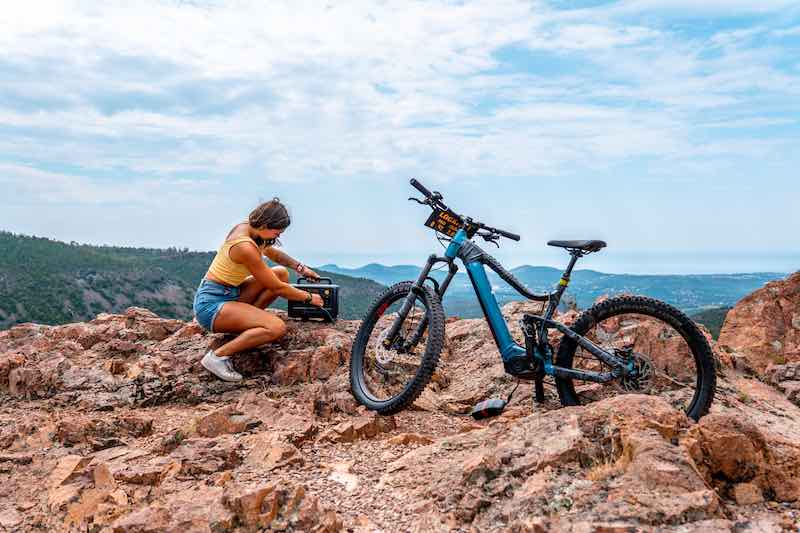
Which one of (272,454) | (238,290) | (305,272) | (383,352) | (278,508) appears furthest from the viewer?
(305,272)

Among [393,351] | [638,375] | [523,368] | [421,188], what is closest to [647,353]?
[638,375]

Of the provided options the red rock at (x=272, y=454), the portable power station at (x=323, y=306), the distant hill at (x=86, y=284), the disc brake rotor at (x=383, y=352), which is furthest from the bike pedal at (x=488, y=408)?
the distant hill at (x=86, y=284)

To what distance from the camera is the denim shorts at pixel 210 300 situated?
6.95 meters

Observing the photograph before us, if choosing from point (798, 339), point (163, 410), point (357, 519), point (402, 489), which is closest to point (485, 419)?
point (402, 489)

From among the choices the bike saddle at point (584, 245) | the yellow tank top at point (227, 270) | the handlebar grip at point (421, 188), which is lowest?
the yellow tank top at point (227, 270)

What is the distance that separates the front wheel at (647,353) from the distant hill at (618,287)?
0.78 ft

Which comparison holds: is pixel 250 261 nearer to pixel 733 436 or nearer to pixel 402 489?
pixel 402 489

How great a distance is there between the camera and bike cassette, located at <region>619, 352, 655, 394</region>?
502cm

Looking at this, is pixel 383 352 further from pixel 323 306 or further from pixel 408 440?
pixel 323 306

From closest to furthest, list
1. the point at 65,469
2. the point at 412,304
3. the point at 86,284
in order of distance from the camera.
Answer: the point at 65,469
the point at 412,304
the point at 86,284

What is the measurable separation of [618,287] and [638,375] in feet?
8.51

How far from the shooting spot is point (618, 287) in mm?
7445

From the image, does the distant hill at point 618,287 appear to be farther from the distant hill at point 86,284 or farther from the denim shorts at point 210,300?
the distant hill at point 86,284

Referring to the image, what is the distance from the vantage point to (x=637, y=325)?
5.94 meters
